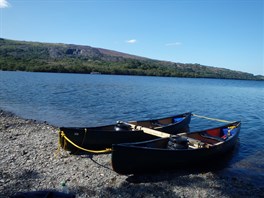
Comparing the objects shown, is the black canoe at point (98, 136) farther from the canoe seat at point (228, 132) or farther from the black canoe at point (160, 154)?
the canoe seat at point (228, 132)

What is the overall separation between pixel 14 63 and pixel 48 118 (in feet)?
374

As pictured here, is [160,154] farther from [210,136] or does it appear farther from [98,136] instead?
[210,136]

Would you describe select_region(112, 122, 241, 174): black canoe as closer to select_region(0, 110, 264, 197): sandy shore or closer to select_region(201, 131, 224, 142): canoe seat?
select_region(0, 110, 264, 197): sandy shore

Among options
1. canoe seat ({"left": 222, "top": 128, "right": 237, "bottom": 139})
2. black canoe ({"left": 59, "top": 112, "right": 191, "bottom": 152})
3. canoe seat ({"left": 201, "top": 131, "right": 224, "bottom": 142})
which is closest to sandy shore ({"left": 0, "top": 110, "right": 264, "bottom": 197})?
black canoe ({"left": 59, "top": 112, "right": 191, "bottom": 152})

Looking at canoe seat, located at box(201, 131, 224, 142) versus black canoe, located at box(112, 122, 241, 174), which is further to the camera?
canoe seat, located at box(201, 131, 224, 142)

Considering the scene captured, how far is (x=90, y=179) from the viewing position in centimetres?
1097

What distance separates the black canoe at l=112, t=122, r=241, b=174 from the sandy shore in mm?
443

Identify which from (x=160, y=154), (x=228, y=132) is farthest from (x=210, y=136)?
(x=160, y=154)

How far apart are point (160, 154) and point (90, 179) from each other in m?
3.19

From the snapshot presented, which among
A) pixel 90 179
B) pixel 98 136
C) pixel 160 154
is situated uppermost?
pixel 160 154

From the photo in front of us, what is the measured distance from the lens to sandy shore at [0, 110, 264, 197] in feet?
33.1

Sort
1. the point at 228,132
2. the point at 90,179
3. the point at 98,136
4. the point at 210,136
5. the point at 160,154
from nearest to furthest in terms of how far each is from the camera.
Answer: the point at 90,179 < the point at 160,154 < the point at 98,136 < the point at 210,136 < the point at 228,132

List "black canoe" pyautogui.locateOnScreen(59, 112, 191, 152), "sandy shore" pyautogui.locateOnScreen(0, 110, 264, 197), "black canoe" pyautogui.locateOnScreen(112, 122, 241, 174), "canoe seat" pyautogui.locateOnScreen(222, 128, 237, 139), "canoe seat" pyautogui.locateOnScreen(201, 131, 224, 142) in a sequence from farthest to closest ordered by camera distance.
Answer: "canoe seat" pyautogui.locateOnScreen(222, 128, 237, 139), "canoe seat" pyautogui.locateOnScreen(201, 131, 224, 142), "black canoe" pyautogui.locateOnScreen(59, 112, 191, 152), "black canoe" pyautogui.locateOnScreen(112, 122, 241, 174), "sandy shore" pyautogui.locateOnScreen(0, 110, 264, 197)

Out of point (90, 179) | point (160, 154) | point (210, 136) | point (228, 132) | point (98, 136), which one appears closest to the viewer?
point (90, 179)
